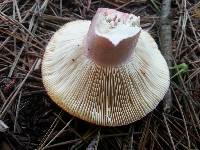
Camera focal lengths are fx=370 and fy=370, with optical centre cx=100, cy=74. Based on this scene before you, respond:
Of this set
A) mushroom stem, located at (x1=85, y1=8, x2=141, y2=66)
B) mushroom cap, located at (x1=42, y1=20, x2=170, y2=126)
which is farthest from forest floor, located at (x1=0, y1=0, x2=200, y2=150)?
mushroom stem, located at (x1=85, y1=8, x2=141, y2=66)

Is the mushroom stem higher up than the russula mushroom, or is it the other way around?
the mushroom stem

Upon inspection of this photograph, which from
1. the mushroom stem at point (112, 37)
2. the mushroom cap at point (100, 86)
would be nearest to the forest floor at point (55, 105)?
the mushroom cap at point (100, 86)

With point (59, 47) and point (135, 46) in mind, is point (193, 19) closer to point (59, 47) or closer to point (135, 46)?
point (135, 46)

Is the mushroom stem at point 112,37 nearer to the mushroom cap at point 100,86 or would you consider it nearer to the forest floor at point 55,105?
the mushroom cap at point 100,86

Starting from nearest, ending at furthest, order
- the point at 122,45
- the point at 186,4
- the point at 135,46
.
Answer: the point at 122,45 → the point at 135,46 → the point at 186,4

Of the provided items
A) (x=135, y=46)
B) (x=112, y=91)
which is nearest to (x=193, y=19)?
(x=135, y=46)

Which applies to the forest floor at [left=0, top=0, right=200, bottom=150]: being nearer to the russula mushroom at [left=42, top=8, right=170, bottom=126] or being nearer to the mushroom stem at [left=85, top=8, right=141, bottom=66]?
the russula mushroom at [left=42, top=8, right=170, bottom=126]
